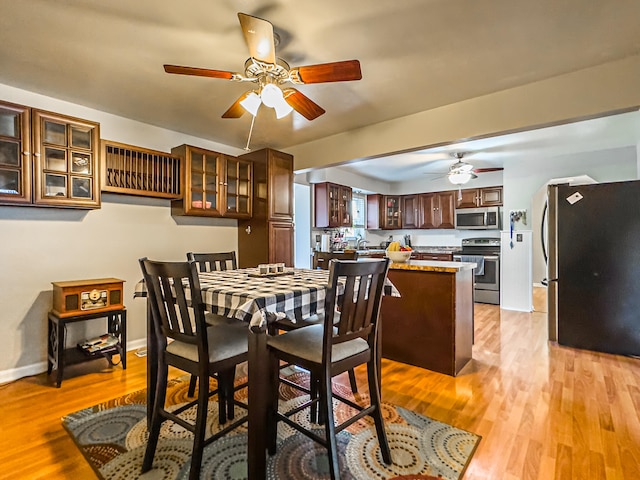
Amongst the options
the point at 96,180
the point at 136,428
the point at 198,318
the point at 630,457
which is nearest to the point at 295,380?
the point at 136,428

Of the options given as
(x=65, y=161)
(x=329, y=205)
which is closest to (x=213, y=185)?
(x=65, y=161)

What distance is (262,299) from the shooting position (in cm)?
133

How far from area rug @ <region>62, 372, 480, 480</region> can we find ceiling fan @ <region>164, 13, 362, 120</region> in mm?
1994

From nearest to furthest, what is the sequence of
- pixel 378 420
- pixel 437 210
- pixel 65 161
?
pixel 378 420 → pixel 65 161 → pixel 437 210

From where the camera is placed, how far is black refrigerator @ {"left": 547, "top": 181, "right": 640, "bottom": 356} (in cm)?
296

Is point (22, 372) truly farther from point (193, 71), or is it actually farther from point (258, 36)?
point (258, 36)

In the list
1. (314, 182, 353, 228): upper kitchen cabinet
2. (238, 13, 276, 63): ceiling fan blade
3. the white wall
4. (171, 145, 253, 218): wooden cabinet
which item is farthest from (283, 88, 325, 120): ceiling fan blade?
(314, 182, 353, 228): upper kitchen cabinet

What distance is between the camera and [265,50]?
180 centimetres

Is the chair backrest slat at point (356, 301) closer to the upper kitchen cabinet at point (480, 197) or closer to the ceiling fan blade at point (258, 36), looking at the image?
the ceiling fan blade at point (258, 36)

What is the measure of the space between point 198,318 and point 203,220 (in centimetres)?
270

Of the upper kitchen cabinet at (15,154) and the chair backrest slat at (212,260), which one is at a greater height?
the upper kitchen cabinet at (15,154)

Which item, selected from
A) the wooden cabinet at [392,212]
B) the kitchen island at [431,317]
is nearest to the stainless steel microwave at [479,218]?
the wooden cabinet at [392,212]

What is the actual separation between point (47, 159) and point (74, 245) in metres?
0.79

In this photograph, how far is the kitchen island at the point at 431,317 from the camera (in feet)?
8.59
